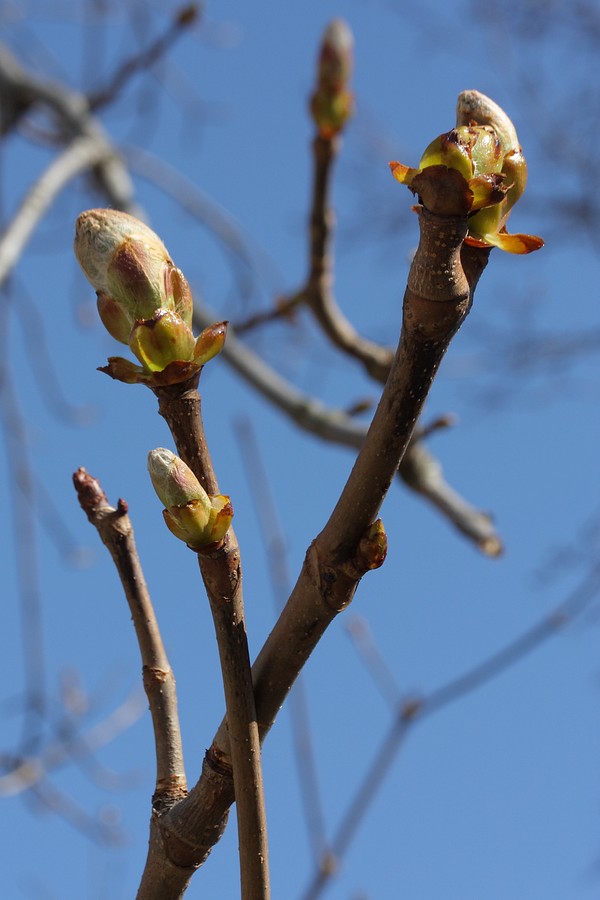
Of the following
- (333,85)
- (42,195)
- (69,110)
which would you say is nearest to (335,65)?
(333,85)

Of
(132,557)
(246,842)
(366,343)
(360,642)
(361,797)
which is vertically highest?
(366,343)

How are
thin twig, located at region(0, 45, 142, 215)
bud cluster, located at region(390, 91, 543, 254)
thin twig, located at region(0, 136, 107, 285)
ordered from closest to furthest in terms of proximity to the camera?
1. bud cluster, located at region(390, 91, 543, 254)
2. thin twig, located at region(0, 136, 107, 285)
3. thin twig, located at region(0, 45, 142, 215)

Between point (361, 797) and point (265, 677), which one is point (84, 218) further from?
point (361, 797)

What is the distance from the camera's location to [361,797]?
4.04ft

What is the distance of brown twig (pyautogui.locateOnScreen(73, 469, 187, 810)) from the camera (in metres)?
0.58

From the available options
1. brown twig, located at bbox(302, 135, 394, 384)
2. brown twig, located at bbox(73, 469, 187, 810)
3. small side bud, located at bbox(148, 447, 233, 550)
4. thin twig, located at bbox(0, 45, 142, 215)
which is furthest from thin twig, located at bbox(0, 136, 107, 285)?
small side bud, located at bbox(148, 447, 233, 550)

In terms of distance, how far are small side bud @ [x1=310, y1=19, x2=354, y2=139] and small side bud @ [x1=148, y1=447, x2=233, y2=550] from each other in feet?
4.22

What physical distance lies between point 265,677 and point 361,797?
0.80 meters

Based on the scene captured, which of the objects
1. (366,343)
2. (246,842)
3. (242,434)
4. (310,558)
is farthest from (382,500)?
(366,343)

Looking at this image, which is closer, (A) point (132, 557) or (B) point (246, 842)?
(B) point (246, 842)

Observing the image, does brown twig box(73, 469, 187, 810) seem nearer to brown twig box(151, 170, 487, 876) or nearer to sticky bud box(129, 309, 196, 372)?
brown twig box(151, 170, 487, 876)

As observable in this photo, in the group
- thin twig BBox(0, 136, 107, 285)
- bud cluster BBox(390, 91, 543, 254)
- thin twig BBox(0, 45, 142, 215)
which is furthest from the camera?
thin twig BBox(0, 45, 142, 215)

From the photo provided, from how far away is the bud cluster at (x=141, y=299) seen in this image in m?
0.46

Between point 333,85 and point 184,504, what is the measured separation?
132 centimetres
